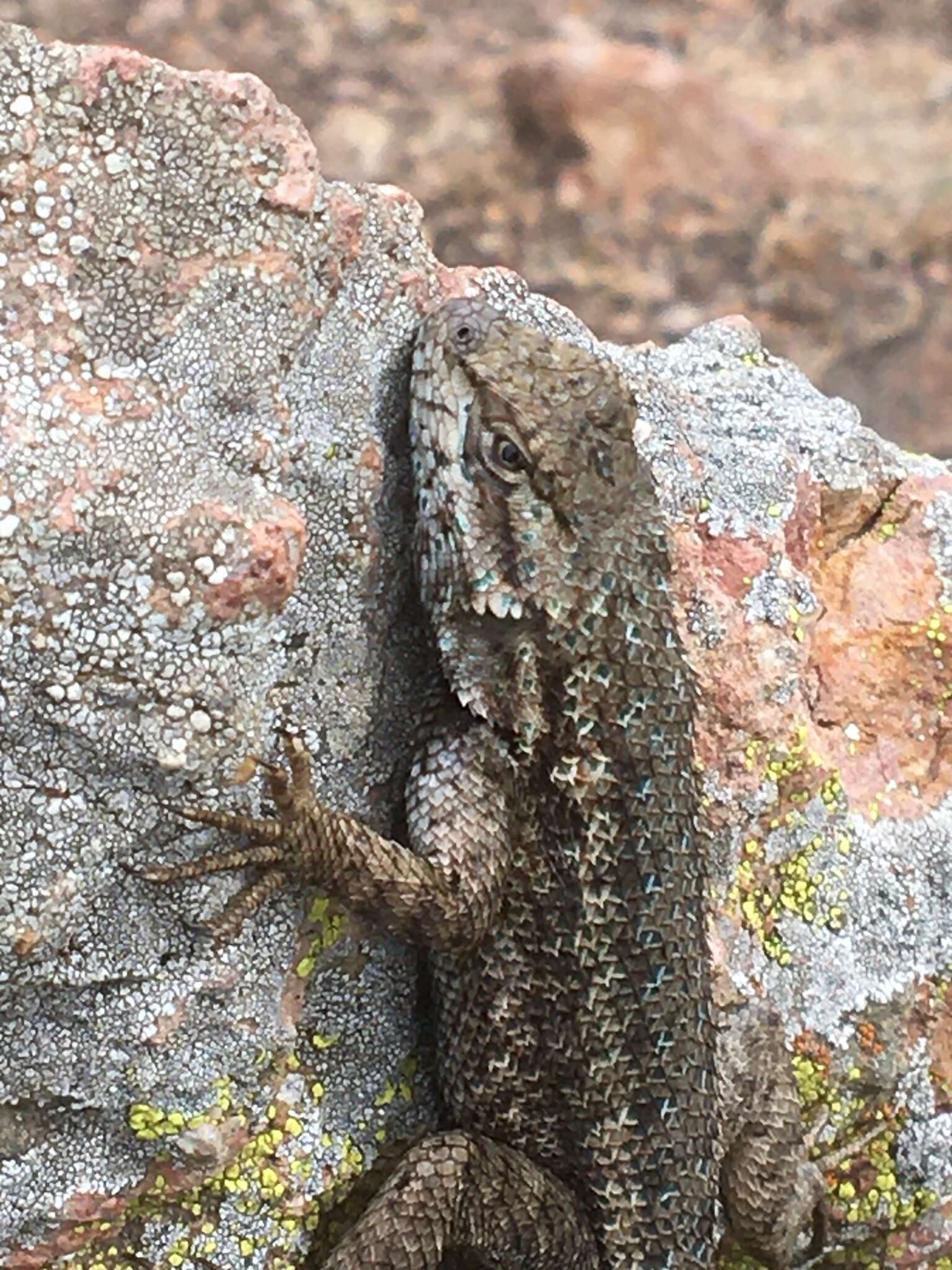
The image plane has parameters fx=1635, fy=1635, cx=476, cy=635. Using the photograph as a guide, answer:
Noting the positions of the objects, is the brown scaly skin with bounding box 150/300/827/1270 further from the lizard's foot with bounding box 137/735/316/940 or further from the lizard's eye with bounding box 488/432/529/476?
the lizard's foot with bounding box 137/735/316/940

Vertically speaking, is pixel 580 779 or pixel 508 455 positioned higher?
pixel 508 455

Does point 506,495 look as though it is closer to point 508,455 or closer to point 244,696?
point 508,455

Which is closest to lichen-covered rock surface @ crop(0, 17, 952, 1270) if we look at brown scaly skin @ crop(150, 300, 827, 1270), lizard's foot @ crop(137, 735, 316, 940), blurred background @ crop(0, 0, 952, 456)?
lizard's foot @ crop(137, 735, 316, 940)

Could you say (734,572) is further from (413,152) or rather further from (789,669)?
(413,152)

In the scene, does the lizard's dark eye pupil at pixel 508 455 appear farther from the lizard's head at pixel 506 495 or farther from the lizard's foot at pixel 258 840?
the lizard's foot at pixel 258 840

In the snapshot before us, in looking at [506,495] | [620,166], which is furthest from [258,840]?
[620,166]

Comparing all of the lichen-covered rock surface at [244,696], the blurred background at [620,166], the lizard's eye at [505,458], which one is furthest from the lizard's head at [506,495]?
the blurred background at [620,166]

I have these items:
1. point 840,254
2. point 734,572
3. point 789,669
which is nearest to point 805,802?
point 789,669
